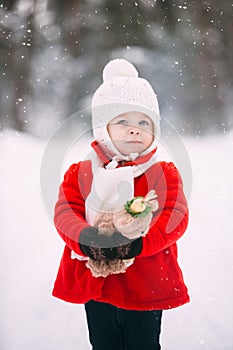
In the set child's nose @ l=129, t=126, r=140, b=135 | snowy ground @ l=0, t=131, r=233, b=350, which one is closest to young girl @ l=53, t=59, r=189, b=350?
child's nose @ l=129, t=126, r=140, b=135

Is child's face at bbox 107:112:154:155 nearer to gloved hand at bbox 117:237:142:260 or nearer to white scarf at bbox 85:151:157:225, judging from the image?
white scarf at bbox 85:151:157:225

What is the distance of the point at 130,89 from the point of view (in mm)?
725

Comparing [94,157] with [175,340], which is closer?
[94,157]

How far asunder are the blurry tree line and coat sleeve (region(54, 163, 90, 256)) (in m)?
0.29

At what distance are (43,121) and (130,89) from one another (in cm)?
33

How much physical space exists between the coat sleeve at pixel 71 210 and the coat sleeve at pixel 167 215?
3.4 inches

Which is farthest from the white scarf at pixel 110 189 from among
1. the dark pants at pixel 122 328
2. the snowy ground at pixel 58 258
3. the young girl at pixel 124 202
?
the snowy ground at pixel 58 258

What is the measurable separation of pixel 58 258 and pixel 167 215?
0.37 meters

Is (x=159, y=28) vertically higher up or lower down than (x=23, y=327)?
higher up

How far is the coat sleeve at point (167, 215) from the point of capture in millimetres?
674

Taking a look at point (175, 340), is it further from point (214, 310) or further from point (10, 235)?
point (10, 235)

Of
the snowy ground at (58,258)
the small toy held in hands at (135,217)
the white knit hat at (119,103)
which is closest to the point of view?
the small toy held in hands at (135,217)

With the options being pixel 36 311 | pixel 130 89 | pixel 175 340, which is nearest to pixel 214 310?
pixel 175 340

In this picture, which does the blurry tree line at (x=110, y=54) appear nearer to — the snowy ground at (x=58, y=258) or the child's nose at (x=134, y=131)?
the snowy ground at (x=58, y=258)
